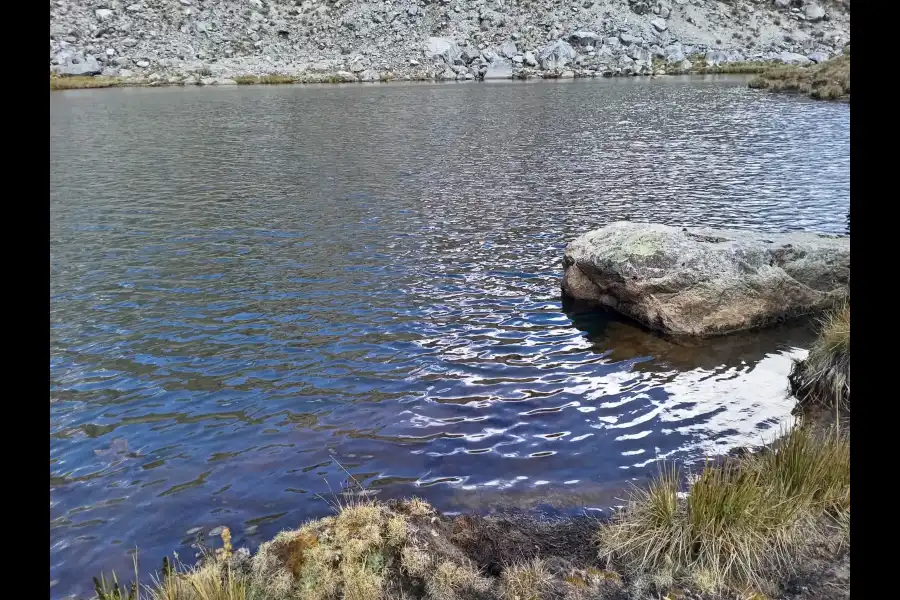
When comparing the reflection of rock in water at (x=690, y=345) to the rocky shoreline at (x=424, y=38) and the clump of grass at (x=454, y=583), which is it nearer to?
the clump of grass at (x=454, y=583)

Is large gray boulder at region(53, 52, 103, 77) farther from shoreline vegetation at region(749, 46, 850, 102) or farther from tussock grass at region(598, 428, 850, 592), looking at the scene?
tussock grass at region(598, 428, 850, 592)

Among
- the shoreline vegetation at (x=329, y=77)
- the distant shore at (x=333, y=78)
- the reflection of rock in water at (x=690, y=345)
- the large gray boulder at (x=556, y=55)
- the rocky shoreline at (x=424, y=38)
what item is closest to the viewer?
the reflection of rock in water at (x=690, y=345)

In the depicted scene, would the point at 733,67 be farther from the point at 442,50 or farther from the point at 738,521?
the point at 738,521

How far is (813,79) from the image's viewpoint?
58.6 meters

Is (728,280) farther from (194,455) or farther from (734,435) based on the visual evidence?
(194,455)

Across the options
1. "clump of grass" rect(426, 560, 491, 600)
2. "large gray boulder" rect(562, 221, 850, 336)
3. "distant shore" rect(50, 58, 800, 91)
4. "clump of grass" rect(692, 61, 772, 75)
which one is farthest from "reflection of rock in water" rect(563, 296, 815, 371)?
"clump of grass" rect(692, 61, 772, 75)

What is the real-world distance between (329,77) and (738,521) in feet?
296

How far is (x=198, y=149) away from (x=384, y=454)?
102 ft

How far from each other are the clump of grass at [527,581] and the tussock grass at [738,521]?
0.67 meters

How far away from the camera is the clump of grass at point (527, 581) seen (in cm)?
564

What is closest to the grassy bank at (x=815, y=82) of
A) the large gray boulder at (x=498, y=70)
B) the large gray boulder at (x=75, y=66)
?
the large gray boulder at (x=498, y=70)

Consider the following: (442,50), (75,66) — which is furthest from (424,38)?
(75,66)

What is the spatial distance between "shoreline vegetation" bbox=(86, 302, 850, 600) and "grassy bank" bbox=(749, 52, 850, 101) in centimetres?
5213

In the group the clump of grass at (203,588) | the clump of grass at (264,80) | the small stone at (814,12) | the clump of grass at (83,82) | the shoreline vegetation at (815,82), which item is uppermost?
the small stone at (814,12)
